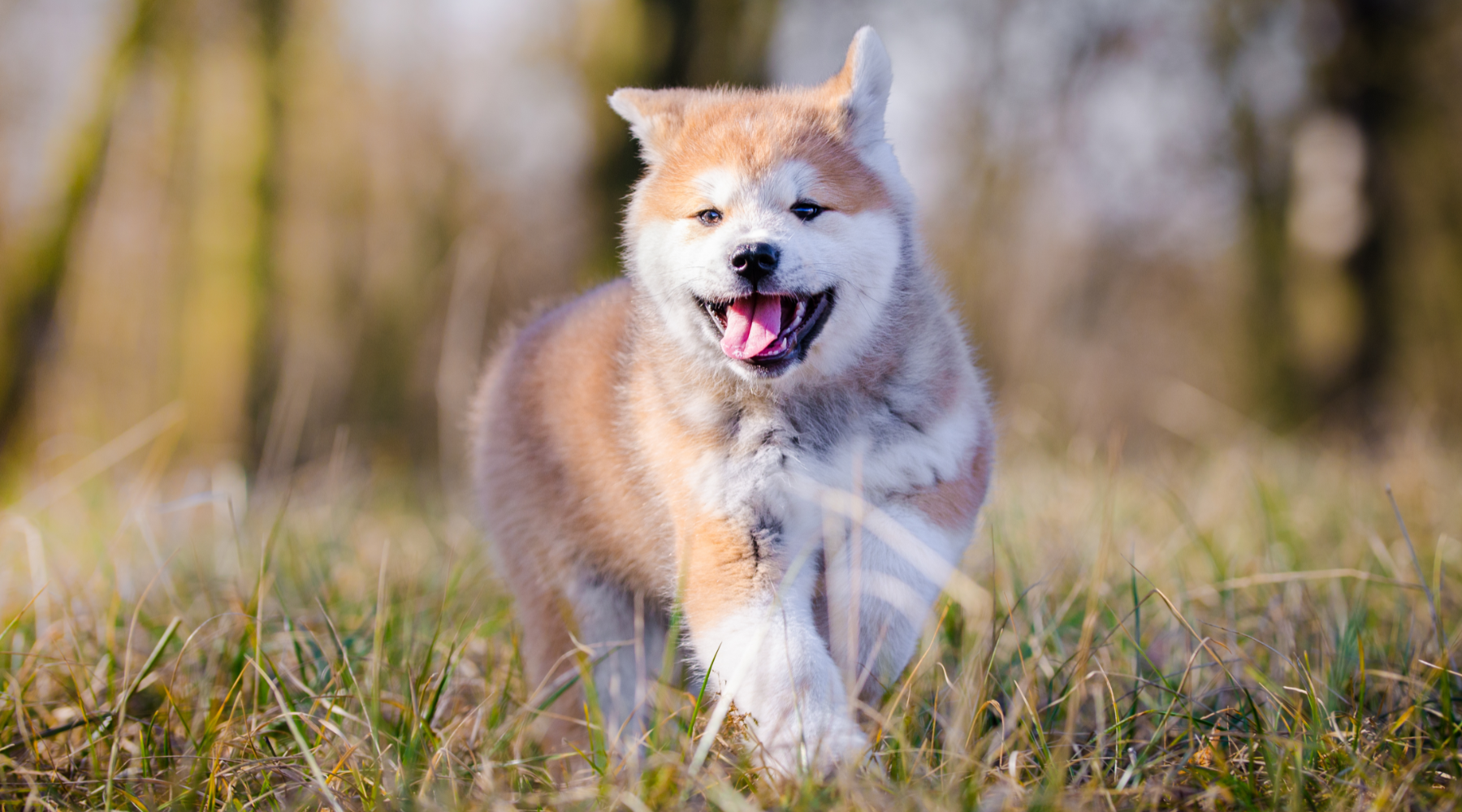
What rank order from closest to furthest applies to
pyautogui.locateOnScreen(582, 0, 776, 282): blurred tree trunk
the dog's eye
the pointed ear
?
the dog's eye, the pointed ear, pyautogui.locateOnScreen(582, 0, 776, 282): blurred tree trunk

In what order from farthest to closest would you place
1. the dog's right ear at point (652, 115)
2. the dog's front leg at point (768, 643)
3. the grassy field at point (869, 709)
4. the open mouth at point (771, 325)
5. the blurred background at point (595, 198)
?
1. the blurred background at point (595, 198)
2. the dog's right ear at point (652, 115)
3. the open mouth at point (771, 325)
4. the dog's front leg at point (768, 643)
5. the grassy field at point (869, 709)

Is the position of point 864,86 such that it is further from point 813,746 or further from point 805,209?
point 813,746

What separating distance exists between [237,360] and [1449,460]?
8093 millimetres

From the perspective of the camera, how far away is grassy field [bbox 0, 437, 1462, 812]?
1.87m

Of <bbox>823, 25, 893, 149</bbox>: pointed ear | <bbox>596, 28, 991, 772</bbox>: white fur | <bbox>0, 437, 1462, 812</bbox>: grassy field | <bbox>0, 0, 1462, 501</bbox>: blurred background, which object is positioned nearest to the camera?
<bbox>0, 437, 1462, 812</bbox>: grassy field

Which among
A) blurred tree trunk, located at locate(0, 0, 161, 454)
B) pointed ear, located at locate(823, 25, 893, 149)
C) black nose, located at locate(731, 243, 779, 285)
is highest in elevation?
pointed ear, located at locate(823, 25, 893, 149)

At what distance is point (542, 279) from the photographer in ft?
44.4

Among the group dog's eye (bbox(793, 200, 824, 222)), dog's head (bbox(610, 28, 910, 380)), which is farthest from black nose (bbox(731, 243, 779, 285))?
dog's eye (bbox(793, 200, 824, 222))

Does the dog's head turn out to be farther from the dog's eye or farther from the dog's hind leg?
the dog's hind leg

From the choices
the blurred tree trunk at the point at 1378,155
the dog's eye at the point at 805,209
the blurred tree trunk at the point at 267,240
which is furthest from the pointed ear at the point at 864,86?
the blurred tree trunk at the point at 1378,155

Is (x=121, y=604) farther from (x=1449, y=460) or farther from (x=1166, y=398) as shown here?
(x=1166, y=398)

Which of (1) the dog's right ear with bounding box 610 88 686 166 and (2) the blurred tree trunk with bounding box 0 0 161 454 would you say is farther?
(2) the blurred tree trunk with bounding box 0 0 161 454

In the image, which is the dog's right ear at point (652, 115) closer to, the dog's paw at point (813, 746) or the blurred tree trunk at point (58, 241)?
the dog's paw at point (813, 746)

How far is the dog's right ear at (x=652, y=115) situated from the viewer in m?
2.75
